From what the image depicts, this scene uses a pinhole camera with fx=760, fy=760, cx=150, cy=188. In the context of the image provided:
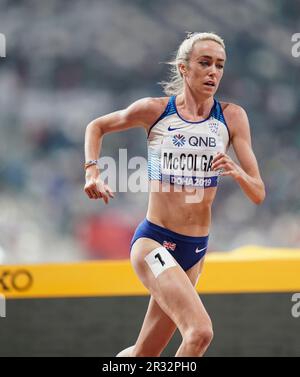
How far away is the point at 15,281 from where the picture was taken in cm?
599

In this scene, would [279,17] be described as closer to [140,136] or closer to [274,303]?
[140,136]

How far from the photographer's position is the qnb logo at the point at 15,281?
5992 millimetres

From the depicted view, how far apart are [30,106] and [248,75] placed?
2.22 m

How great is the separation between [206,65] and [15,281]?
2618 millimetres

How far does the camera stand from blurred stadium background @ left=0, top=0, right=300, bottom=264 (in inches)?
272

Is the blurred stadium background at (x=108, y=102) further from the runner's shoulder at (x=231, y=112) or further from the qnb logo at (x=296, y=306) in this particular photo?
the runner's shoulder at (x=231, y=112)

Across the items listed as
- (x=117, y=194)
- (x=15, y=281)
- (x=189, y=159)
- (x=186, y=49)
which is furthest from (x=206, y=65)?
(x=117, y=194)

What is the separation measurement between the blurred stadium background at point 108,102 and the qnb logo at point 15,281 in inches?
26.8

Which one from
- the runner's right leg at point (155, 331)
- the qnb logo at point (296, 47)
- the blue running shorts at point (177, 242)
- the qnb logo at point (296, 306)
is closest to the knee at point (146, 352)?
the runner's right leg at point (155, 331)

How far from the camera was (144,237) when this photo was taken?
14.2 ft

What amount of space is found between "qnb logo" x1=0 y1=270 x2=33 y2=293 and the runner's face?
8.03 feet

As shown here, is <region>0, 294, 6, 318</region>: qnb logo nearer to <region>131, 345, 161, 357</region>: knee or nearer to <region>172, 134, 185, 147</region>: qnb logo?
<region>131, 345, 161, 357</region>: knee

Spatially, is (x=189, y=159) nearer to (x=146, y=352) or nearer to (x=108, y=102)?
(x=146, y=352)
